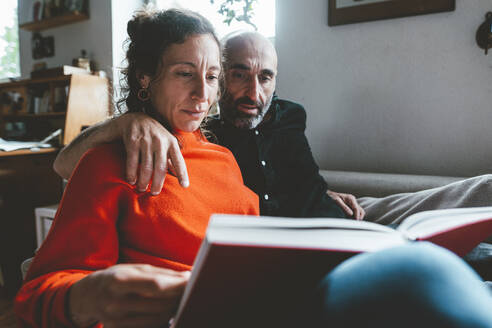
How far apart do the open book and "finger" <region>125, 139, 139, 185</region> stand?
0.33m

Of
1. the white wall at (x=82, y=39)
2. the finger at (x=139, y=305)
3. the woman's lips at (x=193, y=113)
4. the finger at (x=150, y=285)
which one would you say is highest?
the white wall at (x=82, y=39)

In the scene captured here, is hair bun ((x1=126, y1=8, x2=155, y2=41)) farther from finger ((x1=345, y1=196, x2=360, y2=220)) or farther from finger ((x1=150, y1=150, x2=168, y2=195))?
finger ((x1=345, y1=196, x2=360, y2=220))

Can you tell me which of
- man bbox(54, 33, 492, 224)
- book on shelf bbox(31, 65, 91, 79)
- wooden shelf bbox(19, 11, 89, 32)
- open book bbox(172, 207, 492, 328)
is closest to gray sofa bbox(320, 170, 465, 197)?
man bbox(54, 33, 492, 224)

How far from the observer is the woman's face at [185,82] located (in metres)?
0.81

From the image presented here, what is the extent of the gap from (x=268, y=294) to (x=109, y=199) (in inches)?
14.4

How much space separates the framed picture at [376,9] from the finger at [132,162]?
1.55 meters

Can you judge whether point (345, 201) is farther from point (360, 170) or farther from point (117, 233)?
point (117, 233)

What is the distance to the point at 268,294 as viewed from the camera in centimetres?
41

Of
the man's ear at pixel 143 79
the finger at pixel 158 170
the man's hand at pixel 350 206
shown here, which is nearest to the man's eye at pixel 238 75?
the man's ear at pixel 143 79

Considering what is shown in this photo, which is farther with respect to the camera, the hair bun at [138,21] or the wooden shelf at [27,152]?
the wooden shelf at [27,152]

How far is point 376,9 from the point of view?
172 centimetres

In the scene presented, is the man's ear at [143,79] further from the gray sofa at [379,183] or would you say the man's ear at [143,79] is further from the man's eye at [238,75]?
the gray sofa at [379,183]

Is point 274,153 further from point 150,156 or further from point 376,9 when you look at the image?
point 376,9

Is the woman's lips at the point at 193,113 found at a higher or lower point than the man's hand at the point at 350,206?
higher
